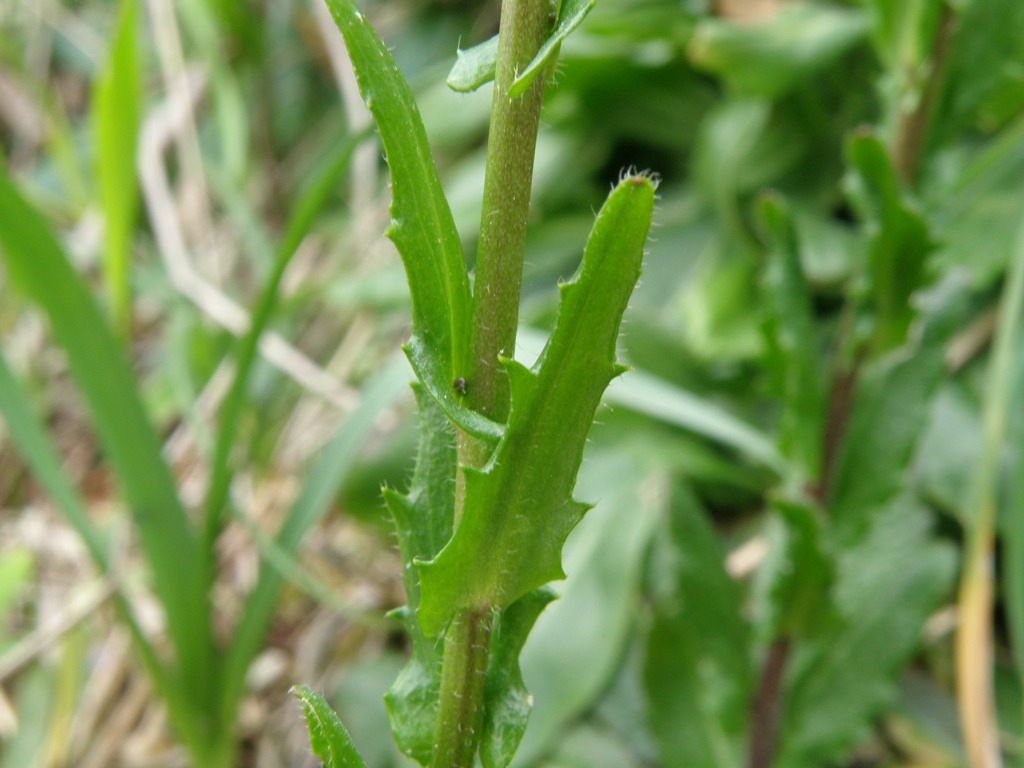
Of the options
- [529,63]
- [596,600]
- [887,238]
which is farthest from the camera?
[596,600]

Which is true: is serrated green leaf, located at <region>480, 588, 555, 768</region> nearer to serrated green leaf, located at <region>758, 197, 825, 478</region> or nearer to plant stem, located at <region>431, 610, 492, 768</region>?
plant stem, located at <region>431, 610, 492, 768</region>

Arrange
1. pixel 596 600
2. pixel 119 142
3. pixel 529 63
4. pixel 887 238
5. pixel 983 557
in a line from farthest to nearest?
1. pixel 119 142
2. pixel 596 600
3. pixel 983 557
4. pixel 887 238
5. pixel 529 63

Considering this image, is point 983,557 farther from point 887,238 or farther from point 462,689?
point 462,689

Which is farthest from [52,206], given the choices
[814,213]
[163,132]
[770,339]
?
[770,339]

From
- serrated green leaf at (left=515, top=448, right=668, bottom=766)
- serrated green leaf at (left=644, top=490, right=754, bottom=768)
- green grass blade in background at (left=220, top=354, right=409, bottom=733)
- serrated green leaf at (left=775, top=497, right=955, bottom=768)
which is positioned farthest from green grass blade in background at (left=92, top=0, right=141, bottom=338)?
serrated green leaf at (left=775, top=497, right=955, bottom=768)

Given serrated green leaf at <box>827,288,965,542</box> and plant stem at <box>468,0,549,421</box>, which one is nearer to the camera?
plant stem at <box>468,0,549,421</box>

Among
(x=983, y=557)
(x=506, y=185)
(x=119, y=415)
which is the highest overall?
(x=119, y=415)

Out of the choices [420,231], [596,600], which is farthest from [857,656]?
[420,231]

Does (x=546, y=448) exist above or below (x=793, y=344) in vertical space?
below
